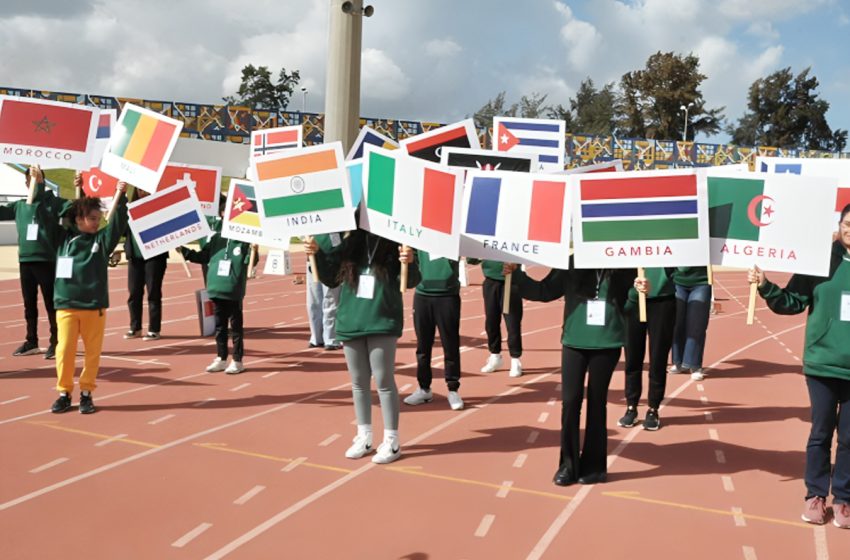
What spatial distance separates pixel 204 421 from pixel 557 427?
307 centimetres

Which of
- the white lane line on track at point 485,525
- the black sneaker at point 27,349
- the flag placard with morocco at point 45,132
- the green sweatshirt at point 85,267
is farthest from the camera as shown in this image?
the black sneaker at point 27,349

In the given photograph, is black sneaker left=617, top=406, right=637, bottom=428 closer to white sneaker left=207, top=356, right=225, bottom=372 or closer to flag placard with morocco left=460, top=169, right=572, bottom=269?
Result: flag placard with morocco left=460, top=169, right=572, bottom=269

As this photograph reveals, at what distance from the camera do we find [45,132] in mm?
7211

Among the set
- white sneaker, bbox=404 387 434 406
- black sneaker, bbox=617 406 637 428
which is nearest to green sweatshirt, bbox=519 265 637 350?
black sneaker, bbox=617 406 637 428

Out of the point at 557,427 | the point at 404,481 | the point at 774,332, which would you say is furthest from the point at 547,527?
the point at 774,332

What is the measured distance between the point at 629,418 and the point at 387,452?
7.95 ft

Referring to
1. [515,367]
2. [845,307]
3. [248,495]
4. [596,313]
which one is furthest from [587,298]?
[515,367]

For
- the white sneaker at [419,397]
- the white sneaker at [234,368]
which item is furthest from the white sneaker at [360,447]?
the white sneaker at [234,368]

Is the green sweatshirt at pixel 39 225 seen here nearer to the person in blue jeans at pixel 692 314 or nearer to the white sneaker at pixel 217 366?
the white sneaker at pixel 217 366

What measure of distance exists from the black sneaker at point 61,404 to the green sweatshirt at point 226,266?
79.6 inches

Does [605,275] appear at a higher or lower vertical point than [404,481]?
higher

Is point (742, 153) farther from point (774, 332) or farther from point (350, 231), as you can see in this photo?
point (350, 231)

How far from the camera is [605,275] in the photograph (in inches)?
198

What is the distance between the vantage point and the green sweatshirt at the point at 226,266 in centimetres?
825
